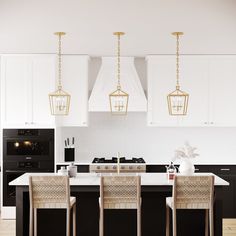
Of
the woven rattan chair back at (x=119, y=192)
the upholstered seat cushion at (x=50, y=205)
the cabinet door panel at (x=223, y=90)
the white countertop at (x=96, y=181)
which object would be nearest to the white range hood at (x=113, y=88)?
the cabinet door panel at (x=223, y=90)

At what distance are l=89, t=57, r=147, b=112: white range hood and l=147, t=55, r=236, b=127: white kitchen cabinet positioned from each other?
17 centimetres

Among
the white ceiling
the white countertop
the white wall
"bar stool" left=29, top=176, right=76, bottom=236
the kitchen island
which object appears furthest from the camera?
the white wall

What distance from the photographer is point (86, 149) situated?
764 centimetres

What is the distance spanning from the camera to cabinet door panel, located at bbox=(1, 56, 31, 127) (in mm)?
6969

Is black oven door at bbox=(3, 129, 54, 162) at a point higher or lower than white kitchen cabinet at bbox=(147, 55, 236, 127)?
lower

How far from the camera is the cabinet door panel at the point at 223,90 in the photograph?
714cm

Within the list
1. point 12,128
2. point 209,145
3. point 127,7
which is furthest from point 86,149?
point 127,7

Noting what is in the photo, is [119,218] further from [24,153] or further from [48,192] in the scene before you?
[24,153]

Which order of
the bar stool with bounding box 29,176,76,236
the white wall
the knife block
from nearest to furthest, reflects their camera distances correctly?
the bar stool with bounding box 29,176,76,236
the knife block
the white wall

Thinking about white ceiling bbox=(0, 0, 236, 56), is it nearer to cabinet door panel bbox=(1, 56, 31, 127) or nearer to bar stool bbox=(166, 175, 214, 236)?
cabinet door panel bbox=(1, 56, 31, 127)

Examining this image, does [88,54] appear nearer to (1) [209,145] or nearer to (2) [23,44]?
(2) [23,44]

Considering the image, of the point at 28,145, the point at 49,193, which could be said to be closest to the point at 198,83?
the point at 28,145

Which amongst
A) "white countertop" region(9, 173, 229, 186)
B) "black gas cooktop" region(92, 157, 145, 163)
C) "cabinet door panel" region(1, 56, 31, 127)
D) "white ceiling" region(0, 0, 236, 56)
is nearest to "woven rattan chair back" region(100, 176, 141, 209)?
"white countertop" region(9, 173, 229, 186)

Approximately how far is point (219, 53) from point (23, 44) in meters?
2.95
